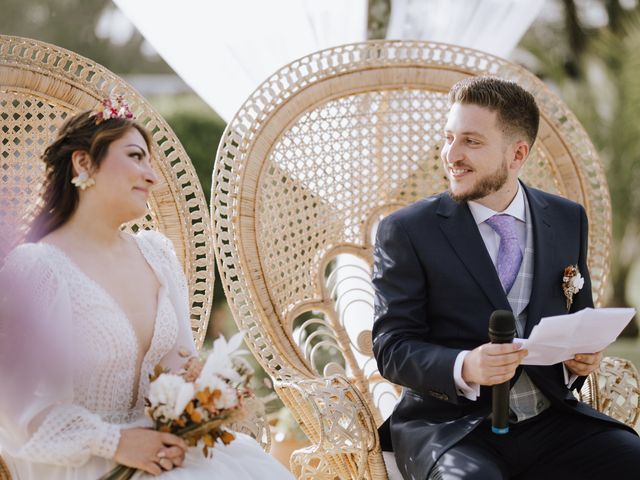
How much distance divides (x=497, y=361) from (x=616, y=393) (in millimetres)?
891

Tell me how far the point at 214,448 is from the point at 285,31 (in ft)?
6.65

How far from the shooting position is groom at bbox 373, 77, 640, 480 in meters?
2.63

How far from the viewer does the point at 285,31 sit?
12.8ft

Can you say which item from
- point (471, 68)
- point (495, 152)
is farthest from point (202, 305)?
point (471, 68)

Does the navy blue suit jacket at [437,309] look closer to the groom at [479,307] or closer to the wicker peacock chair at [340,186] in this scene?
the groom at [479,307]

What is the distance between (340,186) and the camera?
3.52 metres

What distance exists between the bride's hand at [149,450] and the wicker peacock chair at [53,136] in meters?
0.56

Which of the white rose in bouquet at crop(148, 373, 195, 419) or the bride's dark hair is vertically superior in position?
the bride's dark hair

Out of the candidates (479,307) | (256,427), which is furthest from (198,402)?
(479,307)

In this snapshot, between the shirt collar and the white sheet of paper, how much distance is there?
0.44 metres

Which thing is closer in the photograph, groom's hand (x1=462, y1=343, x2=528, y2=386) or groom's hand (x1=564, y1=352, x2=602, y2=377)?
groom's hand (x1=462, y1=343, x2=528, y2=386)

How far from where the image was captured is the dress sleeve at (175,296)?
8.36 ft

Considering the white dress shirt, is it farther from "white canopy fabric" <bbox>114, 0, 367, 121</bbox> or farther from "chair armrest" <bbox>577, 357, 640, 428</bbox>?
"white canopy fabric" <bbox>114, 0, 367, 121</bbox>

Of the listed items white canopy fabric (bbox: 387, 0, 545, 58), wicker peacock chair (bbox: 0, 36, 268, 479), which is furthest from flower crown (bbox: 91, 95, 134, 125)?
white canopy fabric (bbox: 387, 0, 545, 58)
